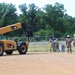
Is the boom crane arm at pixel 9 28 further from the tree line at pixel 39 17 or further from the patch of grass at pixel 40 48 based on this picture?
the tree line at pixel 39 17

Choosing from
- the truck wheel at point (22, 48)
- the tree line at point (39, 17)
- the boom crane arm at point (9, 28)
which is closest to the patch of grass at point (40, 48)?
the truck wheel at point (22, 48)

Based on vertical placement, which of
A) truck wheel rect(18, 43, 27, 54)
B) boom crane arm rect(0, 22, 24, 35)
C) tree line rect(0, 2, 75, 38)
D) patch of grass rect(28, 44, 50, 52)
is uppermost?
tree line rect(0, 2, 75, 38)

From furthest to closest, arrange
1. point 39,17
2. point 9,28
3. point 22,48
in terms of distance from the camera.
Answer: point 39,17
point 22,48
point 9,28

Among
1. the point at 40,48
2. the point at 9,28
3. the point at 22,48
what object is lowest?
the point at 40,48

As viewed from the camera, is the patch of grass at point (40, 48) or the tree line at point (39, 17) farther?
the tree line at point (39, 17)

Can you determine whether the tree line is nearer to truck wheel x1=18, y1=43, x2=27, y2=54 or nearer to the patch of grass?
the patch of grass

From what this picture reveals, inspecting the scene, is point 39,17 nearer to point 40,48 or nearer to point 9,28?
point 40,48

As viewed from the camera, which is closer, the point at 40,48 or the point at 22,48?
the point at 22,48

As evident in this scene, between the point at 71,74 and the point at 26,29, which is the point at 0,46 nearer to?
the point at 26,29

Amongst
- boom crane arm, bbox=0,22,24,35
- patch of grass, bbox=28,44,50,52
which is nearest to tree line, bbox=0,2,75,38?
patch of grass, bbox=28,44,50,52

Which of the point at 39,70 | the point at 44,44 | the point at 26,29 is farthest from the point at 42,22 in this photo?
the point at 39,70

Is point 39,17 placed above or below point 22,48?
above

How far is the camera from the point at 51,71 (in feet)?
51.2

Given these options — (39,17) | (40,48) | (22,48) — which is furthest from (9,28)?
(39,17)
